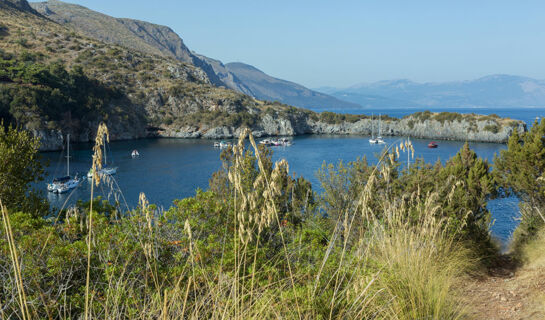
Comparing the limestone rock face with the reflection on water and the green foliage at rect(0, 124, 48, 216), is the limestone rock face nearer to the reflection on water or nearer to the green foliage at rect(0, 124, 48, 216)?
the reflection on water

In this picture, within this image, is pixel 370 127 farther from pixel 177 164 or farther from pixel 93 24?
pixel 93 24

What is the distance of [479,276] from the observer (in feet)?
23.7

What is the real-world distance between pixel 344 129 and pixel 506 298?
89975 millimetres

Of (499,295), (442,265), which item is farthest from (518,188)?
(442,265)

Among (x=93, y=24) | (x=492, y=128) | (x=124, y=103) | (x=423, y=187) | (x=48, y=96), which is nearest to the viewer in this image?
(x=423, y=187)

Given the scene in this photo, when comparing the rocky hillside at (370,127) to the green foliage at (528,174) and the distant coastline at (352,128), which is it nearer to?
the distant coastline at (352,128)

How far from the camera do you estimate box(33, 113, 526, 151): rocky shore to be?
7194 cm

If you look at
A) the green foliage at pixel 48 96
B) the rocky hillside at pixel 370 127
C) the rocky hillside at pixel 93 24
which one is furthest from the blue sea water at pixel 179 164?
the rocky hillside at pixel 93 24

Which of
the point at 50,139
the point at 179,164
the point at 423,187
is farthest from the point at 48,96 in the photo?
the point at 423,187

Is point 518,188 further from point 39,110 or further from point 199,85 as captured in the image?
point 199,85

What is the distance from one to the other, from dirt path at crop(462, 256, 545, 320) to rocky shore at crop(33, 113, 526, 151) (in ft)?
199

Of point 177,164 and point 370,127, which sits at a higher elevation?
point 370,127

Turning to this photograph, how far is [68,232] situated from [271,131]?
269ft

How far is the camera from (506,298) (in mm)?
5363
